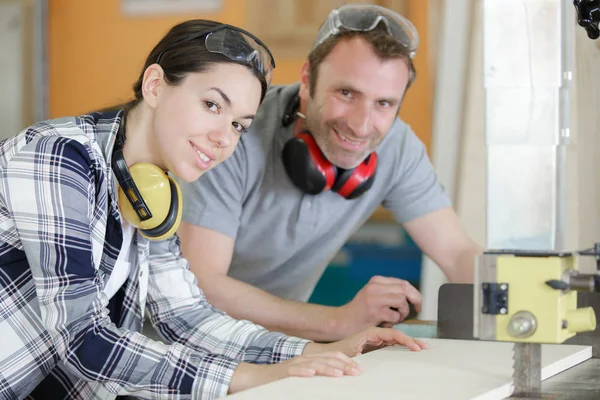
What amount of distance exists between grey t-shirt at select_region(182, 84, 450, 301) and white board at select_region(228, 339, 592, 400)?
735mm

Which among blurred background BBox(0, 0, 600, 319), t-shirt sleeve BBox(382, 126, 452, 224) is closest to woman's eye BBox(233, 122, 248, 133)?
t-shirt sleeve BBox(382, 126, 452, 224)

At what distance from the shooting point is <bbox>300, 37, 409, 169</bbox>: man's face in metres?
2.13

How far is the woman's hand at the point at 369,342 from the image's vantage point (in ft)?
5.38

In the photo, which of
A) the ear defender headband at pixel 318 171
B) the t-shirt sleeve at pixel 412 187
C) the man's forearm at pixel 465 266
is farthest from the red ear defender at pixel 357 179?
the man's forearm at pixel 465 266

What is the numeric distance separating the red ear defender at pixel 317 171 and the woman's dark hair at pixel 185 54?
1.70ft

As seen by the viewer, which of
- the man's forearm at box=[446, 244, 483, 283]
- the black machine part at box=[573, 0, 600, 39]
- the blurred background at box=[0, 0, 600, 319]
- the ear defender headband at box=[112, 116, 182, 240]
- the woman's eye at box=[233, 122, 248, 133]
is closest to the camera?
the black machine part at box=[573, 0, 600, 39]

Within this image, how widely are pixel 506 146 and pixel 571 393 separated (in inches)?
15.3

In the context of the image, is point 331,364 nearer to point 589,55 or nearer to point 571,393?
point 571,393

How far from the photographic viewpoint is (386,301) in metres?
1.99

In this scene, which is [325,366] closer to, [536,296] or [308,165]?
[536,296]

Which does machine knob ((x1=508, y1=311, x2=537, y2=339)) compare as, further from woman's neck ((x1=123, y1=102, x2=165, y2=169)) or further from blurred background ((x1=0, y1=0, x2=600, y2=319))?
blurred background ((x1=0, y1=0, x2=600, y2=319))

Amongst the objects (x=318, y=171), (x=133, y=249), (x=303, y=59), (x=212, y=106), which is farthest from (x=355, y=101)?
(x=303, y=59)

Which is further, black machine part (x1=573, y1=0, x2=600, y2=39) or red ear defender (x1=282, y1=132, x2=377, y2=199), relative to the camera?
red ear defender (x1=282, y1=132, x2=377, y2=199)

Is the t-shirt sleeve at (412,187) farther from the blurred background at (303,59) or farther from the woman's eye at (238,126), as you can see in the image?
the woman's eye at (238,126)
